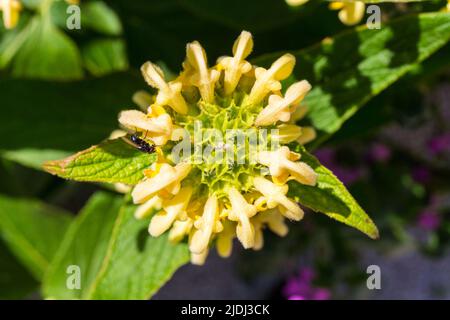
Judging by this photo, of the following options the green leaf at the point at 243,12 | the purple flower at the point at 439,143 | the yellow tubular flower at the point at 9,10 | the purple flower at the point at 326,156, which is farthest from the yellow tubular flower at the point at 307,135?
the purple flower at the point at 439,143

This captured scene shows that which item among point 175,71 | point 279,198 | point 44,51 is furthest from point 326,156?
point 279,198

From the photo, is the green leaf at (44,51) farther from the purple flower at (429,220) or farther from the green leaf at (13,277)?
the purple flower at (429,220)

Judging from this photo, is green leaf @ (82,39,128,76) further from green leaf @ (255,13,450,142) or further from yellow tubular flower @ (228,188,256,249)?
yellow tubular flower @ (228,188,256,249)

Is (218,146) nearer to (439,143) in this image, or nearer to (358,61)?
(358,61)

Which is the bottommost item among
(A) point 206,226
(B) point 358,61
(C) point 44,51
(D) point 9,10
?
(A) point 206,226

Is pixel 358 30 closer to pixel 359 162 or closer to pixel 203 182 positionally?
pixel 203 182

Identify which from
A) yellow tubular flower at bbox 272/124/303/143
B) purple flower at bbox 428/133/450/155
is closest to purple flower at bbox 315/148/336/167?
purple flower at bbox 428/133/450/155

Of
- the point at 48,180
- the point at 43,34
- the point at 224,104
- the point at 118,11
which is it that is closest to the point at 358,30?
the point at 224,104
